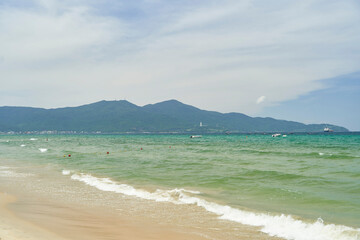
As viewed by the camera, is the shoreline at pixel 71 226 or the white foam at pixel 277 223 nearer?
the shoreline at pixel 71 226

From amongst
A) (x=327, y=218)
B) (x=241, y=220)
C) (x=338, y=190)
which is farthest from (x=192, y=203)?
(x=338, y=190)

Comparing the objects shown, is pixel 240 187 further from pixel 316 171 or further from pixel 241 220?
pixel 316 171

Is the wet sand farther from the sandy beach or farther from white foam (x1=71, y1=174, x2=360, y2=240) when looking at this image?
white foam (x1=71, y1=174, x2=360, y2=240)

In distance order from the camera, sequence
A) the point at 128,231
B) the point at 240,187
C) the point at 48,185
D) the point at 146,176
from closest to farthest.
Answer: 1. the point at 128,231
2. the point at 240,187
3. the point at 48,185
4. the point at 146,176

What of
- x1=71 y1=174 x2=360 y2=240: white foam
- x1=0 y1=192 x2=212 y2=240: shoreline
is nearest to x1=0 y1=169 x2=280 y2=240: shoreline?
x1=0 y1=192 x2=212 y2=240: shoreline

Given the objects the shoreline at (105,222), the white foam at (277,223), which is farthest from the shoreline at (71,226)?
the white foam at (277,223)

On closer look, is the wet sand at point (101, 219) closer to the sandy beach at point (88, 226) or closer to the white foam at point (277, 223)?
the sandy beach at point (88, 226)

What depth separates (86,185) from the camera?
57.8 feet

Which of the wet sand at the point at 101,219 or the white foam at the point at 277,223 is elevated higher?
the white foam at the point at 277,223

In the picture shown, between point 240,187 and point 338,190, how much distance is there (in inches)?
184

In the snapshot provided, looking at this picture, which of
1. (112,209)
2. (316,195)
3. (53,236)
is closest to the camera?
(53,236)

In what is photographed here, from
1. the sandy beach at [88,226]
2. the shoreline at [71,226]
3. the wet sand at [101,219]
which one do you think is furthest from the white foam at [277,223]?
the shoreline at [71,226]

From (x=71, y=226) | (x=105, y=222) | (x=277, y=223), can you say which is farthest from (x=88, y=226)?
(x=277, y=223)

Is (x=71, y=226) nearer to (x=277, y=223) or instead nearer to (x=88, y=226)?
(x=88, y=226)
